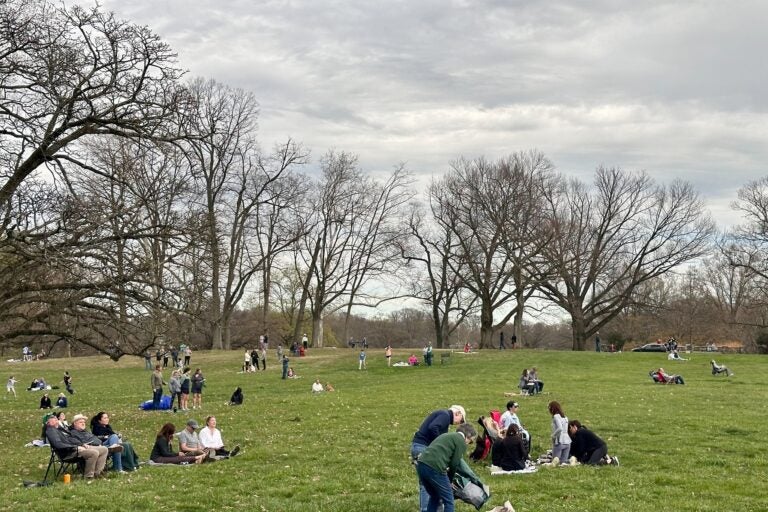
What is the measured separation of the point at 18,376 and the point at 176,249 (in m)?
32.6

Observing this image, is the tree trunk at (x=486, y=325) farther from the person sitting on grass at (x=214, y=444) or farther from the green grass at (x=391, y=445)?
the person sitting on grass at (x=214, y=444)

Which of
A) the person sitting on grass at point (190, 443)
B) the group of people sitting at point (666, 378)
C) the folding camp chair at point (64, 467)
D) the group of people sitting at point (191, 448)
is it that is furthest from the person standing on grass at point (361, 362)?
the folding camp chair at point (64, 467)

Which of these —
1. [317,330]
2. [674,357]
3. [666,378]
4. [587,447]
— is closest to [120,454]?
[587,447]

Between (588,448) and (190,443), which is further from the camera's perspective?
(190,443)

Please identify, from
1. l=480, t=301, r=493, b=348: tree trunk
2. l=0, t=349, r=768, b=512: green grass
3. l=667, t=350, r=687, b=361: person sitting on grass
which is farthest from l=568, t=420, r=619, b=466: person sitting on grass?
l=480, t=301, r=493, b=348: tree trunk

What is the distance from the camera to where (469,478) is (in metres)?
10.4

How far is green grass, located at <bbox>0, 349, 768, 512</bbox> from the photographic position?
11.5 meters

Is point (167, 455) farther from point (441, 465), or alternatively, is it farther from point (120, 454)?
point (441, 465)

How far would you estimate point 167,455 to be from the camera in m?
15.6

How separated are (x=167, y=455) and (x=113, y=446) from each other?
4.88 feet

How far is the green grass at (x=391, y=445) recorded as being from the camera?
11.5 metres

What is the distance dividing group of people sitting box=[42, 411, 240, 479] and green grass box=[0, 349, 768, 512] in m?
0.61

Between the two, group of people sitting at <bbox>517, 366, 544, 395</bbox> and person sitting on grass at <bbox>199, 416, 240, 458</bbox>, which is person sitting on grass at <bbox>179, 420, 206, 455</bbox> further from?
group of people sitting at <bbox>517, 366, 544, 395</bbox>

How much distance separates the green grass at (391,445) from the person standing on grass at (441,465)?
4.88 ft
